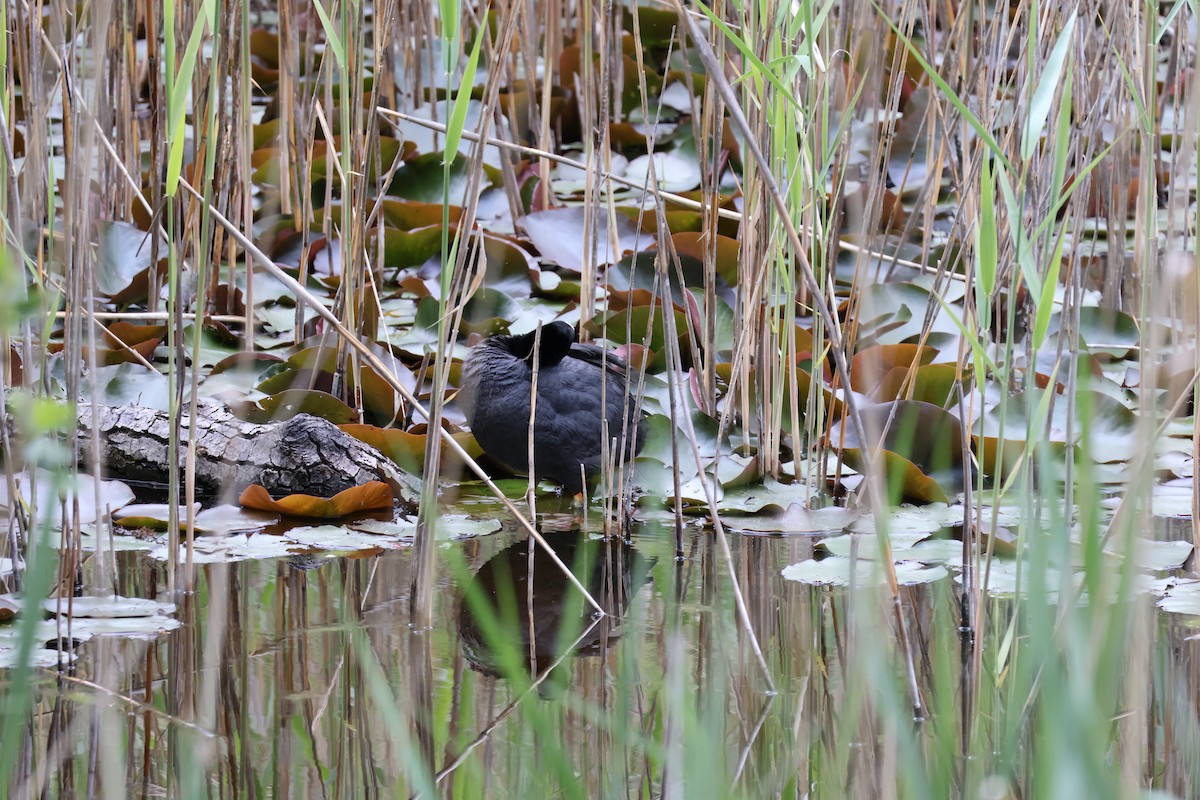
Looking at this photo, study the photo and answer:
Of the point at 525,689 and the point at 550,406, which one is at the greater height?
the point at 525,689

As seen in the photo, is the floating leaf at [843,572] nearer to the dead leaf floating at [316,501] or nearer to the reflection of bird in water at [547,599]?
the reflection of bird in water at [547,599]

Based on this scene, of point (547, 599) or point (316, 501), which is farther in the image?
point (316, 501)

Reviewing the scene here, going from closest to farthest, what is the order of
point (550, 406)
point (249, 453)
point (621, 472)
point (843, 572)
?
point (843, 572)
point (621, 472)
point (249, 453)
point (550, 406)

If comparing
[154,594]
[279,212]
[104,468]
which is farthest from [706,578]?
[279,212]

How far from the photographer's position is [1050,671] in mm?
782

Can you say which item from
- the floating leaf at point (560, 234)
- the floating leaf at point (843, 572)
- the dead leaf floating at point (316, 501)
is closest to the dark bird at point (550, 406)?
the dead leaf floating at point (316, 501)

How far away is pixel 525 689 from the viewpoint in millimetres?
893

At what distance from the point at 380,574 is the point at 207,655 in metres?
0.44

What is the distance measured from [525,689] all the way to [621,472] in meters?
1.16

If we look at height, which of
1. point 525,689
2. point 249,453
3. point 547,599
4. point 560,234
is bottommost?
point 547,599

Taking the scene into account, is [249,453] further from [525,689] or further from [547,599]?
[525,689]

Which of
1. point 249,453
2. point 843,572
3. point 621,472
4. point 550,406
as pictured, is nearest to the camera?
point 843,572

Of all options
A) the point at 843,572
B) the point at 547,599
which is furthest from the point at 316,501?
the point at 843,572

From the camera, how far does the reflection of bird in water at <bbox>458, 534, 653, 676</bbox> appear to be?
1.72 meters
